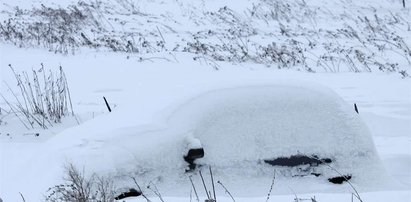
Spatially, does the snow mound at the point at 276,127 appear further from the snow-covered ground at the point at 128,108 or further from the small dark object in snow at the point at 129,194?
the small dark object in snow at the point at 129,194

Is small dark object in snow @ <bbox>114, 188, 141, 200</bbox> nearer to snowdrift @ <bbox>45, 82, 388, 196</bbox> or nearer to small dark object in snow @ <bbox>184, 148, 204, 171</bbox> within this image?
snowdrift @ <bbox>45, 82, 388, 196</bbox>

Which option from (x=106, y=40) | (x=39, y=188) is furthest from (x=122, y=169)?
(x=106, y=40)

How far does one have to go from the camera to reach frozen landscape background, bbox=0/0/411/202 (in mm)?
2750

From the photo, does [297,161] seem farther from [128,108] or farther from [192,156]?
[128,108]

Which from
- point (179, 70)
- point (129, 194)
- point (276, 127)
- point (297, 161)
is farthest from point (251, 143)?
point (179, 70)

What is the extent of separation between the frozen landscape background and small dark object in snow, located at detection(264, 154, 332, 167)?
93 millimetres

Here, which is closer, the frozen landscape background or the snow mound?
the frozen landscape background

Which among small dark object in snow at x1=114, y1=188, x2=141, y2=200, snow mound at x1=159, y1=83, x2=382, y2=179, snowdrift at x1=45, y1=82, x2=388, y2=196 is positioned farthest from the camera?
snow mound at x1=159, y1=83, x2=382, y2=179

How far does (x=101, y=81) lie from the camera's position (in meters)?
6.83

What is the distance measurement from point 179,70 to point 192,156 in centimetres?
474

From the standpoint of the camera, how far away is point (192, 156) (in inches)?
109

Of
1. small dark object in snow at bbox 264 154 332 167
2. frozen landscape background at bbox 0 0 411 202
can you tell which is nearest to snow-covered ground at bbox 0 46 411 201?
frozen landscape background at bbox 0 0 411 202

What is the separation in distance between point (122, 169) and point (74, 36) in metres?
7.85

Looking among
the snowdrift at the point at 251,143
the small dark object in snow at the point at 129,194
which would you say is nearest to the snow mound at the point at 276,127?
the snowdrift at the point at 251,143
